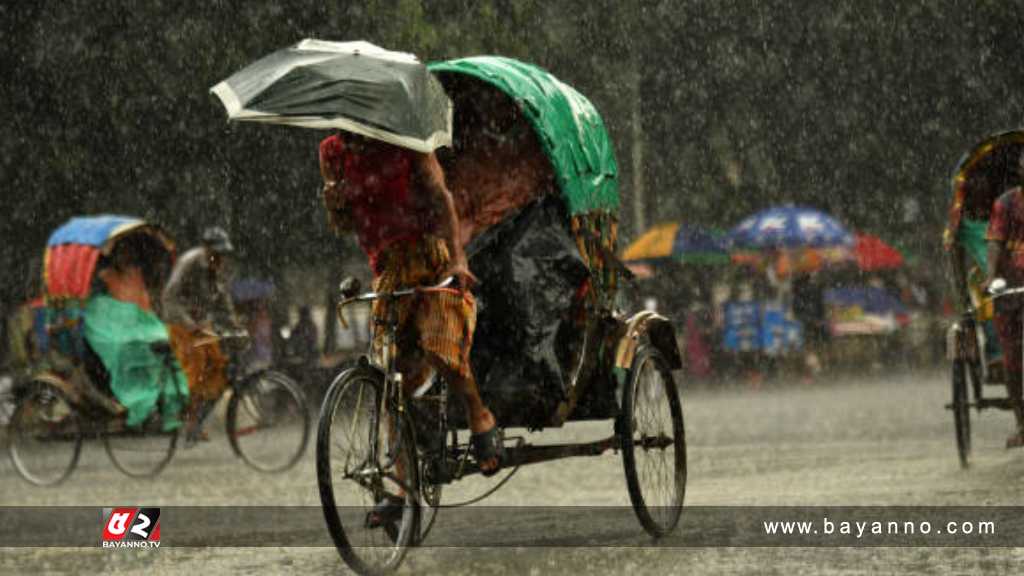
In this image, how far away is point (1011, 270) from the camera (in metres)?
11.8

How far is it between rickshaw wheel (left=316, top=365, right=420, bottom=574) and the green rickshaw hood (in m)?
1.60

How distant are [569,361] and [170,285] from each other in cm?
640

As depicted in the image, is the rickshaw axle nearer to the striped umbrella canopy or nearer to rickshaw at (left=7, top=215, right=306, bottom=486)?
rickshaw at (left=7, top=215, right=306, bottom=486)

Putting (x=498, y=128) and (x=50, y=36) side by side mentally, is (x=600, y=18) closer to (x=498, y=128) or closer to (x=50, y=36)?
(x=50, y=36)

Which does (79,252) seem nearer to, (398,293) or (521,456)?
(521,456)

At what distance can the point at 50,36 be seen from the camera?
20516 mm

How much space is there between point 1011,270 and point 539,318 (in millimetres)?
4296

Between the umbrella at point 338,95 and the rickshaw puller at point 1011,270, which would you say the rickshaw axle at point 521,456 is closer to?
the umbrella at point 338,95

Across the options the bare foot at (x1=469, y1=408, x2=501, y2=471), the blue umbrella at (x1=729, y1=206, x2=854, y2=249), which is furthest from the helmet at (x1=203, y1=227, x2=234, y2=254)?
the blue umbrella at (x1=729, y1=206, x2=854, y2=249)

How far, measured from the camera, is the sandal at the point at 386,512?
7.41 meters

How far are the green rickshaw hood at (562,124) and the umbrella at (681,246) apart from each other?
2254cm

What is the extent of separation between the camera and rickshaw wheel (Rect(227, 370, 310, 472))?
45.5ft

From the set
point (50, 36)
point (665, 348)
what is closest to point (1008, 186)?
point (665, 348)

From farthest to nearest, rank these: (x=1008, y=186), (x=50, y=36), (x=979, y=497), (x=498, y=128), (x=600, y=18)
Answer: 1. (x=600, y=18)
2. (x=50, y=36)
3. (x=1008, y=186)
4. (x=979, y=497)
5. (x=498, y=128)
